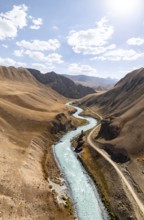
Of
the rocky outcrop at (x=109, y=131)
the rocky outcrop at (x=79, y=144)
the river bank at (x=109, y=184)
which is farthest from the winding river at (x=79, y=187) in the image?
the rocky outcrop at (x=109, y=131)

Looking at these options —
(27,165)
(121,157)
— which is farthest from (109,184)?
(27,165)

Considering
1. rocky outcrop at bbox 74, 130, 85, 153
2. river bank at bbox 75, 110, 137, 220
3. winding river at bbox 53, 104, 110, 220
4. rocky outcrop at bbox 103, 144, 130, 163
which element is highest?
rocky outcrop at bbox 103, 144, 130, 163

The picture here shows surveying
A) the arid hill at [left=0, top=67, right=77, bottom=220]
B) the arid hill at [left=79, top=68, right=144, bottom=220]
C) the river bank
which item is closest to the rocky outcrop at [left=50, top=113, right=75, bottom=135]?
the arid hill at [left=0, top=67, right=77, bottom=220]

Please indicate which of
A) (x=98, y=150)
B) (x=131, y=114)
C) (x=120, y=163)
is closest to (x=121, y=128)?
(x=131, y=114)

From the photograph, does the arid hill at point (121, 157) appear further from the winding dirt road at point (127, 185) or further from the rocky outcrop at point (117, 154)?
the winding dirt road at point (127, 185)

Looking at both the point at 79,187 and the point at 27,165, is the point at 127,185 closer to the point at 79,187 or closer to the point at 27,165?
the point at 79,187

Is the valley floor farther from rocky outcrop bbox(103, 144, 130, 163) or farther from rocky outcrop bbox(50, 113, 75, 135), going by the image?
rocky outcrop bbox(50, 113, 75, 135)

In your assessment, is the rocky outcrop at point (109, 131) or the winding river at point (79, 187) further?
the rocky outcrop at point (109, 131)

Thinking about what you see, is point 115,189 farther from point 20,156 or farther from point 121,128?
point 121,128
